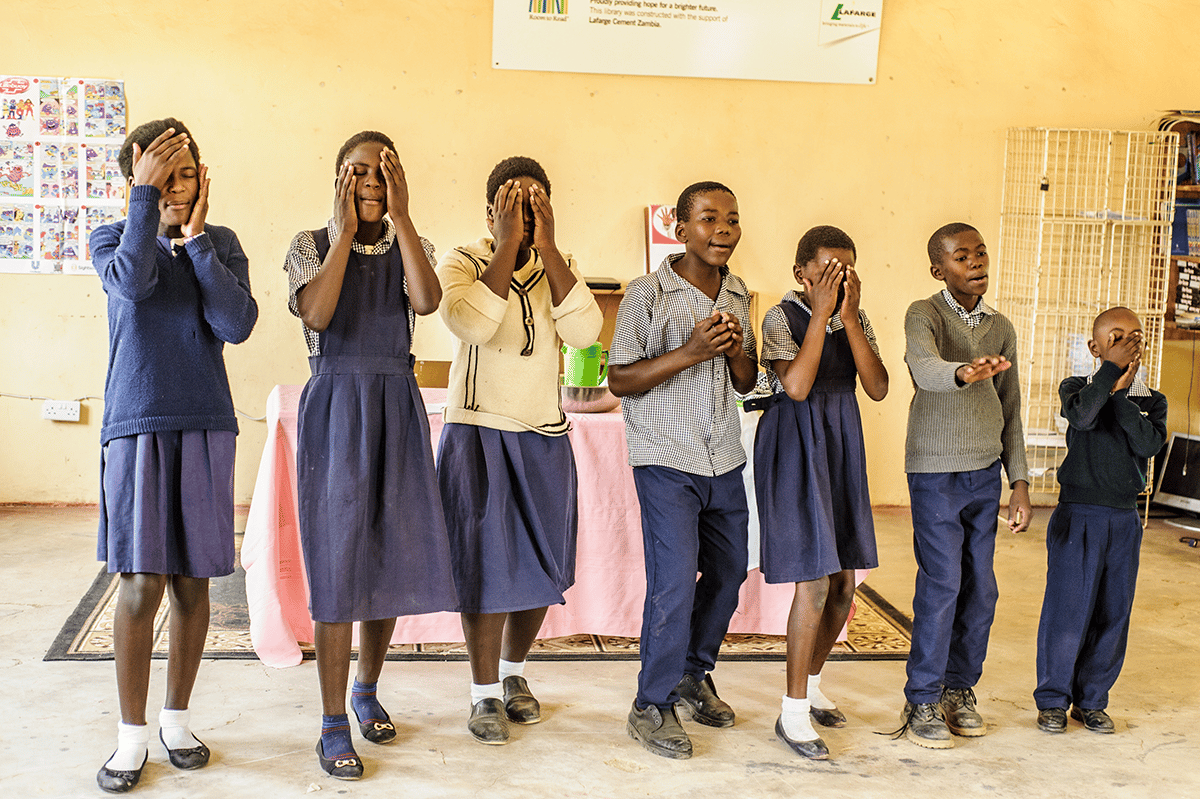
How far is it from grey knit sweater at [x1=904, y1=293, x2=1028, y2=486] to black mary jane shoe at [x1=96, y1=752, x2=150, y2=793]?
6.76 feet

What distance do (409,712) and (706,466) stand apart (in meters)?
1.10

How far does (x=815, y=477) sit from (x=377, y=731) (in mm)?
A: 1294

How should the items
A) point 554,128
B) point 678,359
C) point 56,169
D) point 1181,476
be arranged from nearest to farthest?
1. point 678,359
2. point 56,169
3. point 554,128
4. point 1181,476

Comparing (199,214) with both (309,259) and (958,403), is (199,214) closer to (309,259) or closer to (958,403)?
(309,259)

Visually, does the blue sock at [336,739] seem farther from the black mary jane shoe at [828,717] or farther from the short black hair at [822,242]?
the short black hair at [822,242]

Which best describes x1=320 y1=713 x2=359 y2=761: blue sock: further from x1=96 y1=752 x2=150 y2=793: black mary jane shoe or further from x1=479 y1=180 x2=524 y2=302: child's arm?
x1=479 y1=180 x2=524 y2=302: child's arm

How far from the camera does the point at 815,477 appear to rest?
258cm

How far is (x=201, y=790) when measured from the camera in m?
2.26

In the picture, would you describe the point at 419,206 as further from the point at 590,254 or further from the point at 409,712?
the point at 409,712

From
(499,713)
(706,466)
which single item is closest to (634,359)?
(706,466)

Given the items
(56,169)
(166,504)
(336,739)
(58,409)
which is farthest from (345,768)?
(56,169)

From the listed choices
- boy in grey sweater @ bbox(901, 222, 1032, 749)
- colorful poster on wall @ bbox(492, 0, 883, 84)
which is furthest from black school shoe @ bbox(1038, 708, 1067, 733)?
colorful poster on wall @ bbox(492, 0, 883, 84)

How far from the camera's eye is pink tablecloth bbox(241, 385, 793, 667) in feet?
10.5

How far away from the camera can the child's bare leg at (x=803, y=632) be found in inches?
102
